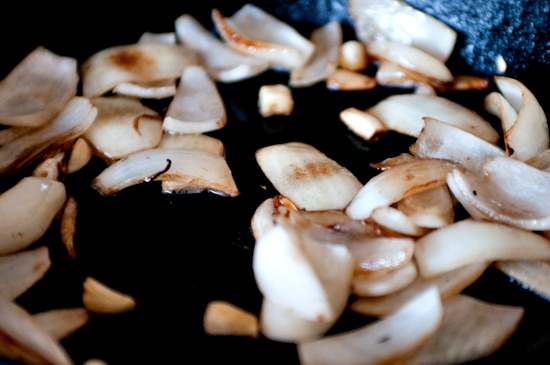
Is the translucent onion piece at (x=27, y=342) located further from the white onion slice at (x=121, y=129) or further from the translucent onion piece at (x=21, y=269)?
the white onion slice at (x=121, y=129)

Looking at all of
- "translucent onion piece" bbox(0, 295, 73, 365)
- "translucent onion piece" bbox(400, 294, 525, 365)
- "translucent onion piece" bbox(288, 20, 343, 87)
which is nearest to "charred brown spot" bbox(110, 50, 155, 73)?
"translucent onion piece" bbox(288, 20, 343, 87)

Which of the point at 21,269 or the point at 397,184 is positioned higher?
the point at 397,184

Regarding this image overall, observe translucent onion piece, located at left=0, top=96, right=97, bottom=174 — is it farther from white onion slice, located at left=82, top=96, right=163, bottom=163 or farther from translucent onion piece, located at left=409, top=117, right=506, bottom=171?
translucent onion piece, located at left=409, top=117, right=506, bottom=171

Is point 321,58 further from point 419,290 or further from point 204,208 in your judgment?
point 419,290

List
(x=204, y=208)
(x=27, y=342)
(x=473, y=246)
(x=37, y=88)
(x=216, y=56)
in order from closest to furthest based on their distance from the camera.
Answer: (x=27, y=342)
(x=473, y=246)
(x=204, y=208)
(x=37, y=88)
(x=216, y=56)

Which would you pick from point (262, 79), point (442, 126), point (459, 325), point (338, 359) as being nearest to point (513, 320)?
point (459, 325)

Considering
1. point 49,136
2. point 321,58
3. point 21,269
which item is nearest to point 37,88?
point 49,136

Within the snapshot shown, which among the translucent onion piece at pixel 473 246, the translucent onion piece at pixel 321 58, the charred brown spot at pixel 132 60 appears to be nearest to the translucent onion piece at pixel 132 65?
the charred brown spot at pixel 132 60
